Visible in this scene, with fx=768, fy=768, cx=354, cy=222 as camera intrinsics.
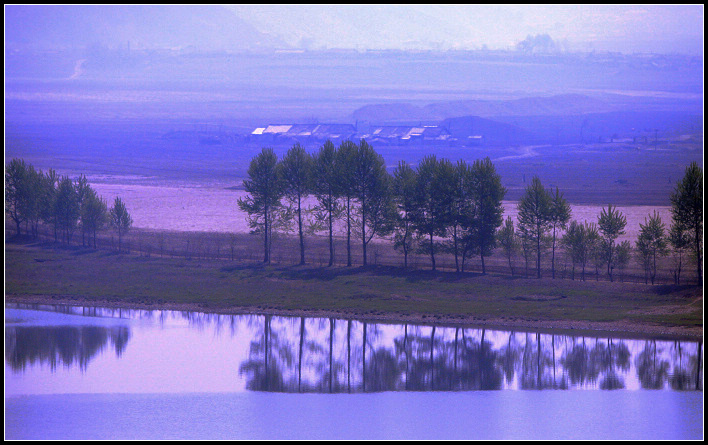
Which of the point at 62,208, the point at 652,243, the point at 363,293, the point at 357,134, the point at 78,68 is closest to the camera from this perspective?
the point at 363,293

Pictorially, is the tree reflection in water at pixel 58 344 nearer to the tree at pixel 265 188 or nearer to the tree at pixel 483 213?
the tree at pixel 265 188

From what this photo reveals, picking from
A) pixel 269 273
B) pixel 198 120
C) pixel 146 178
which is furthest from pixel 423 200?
pixel 198 120

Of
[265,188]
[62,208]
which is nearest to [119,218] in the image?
[62,208]

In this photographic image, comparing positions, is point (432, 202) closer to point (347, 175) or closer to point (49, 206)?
point (347, 175)

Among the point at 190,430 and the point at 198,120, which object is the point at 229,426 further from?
the point at 198,120

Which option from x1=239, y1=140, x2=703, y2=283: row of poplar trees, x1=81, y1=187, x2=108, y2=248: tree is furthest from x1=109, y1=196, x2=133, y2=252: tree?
x1=239, y1=140, x2=703, y2=283: row of poplar trees
